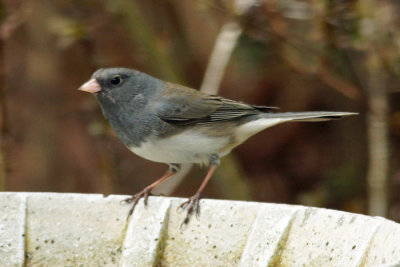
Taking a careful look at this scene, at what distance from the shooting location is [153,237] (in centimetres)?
184

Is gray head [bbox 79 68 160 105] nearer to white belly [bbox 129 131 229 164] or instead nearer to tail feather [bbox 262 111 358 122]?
white belly [bbox 129 131 229 164]

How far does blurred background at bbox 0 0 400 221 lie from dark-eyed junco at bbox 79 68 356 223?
0.62 m

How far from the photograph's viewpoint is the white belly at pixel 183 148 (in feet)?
8.05

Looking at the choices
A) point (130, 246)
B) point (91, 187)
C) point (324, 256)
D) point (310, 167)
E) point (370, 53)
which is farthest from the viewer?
point (91, 187)

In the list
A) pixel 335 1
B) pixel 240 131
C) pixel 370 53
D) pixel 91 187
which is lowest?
pixel 91 187

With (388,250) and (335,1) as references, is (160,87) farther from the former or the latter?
(388,250)

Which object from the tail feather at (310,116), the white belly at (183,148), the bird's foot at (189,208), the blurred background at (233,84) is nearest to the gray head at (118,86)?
the white belly at (183,148)

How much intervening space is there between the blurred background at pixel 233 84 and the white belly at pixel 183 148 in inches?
32.0

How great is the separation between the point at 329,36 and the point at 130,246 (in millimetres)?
1722

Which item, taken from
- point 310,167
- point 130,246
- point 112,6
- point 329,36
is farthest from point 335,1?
point 130,246

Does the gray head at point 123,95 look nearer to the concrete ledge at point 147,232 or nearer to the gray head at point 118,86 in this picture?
the gray head at point 118,86

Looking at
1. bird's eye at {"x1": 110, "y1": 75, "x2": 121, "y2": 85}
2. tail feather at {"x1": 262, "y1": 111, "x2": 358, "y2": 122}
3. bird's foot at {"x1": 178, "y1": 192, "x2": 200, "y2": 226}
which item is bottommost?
bird's foot at {"x1": 178, "y1": 192, "x2": 200, "y2": 226}

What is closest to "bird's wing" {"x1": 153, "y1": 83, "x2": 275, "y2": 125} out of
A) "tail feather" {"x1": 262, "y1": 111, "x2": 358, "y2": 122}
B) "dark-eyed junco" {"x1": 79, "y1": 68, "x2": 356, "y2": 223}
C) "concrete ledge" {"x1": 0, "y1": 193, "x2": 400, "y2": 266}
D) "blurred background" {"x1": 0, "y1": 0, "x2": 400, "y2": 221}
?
"dark-eyed junco" {"x1": 79, "y1": 68, "x2": 356, "y2": 223}

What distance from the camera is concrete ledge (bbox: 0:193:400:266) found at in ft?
5.63
